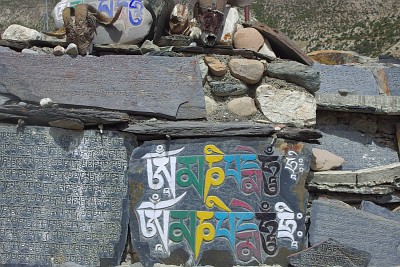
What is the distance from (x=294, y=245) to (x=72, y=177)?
4.92 feet

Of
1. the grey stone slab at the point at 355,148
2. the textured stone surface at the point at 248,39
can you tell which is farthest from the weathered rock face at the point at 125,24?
the grey stone slab at the point at 355,148

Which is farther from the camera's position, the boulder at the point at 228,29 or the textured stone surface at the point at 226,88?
the boulder at the point at 228,29

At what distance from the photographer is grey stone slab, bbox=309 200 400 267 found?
146 inches

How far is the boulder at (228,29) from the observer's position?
13.0ft

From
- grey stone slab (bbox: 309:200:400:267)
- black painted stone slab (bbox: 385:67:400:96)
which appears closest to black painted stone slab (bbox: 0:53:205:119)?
grey stone slab (bbox: 309:200:400:267)

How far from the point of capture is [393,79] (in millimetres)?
5031

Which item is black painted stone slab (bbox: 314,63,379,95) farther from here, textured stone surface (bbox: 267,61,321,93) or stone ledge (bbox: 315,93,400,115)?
textured stone surface (bbox: 267,61,321,93)

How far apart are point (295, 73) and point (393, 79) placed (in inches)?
62.7

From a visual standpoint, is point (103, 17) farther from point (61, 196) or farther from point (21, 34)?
point (61, 196)

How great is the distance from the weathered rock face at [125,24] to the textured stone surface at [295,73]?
0.96 metres

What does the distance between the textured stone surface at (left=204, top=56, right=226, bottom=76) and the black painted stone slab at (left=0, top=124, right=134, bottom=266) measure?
77 centimetres

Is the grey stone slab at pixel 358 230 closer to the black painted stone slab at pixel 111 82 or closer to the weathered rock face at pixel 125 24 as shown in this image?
the black painted stone slab at pixel 111 82

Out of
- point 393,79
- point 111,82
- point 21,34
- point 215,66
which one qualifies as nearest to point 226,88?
point 215,66

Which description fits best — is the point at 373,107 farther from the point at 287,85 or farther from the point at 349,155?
the point at 287,85
